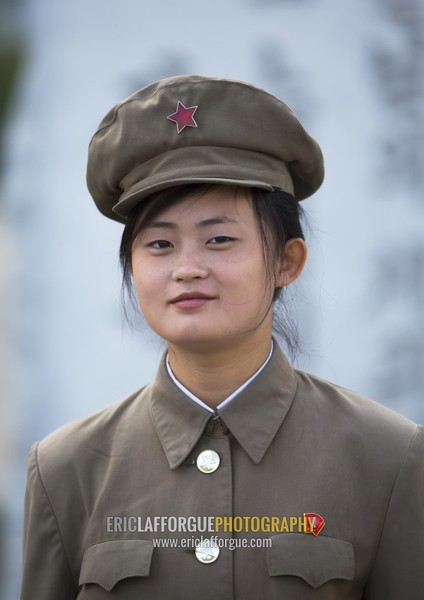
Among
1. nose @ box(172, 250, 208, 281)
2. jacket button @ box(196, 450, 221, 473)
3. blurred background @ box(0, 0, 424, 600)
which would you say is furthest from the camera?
blurred background @ box(0, 0, 424, 600)

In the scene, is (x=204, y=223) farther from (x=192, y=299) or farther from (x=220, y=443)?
(x=220, y=443)

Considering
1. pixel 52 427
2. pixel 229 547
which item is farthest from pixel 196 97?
pixel 52 427

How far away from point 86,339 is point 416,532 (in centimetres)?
200

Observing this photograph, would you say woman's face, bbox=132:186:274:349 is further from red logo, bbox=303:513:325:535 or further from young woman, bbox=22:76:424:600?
red logo, bbox=303:513:325:535

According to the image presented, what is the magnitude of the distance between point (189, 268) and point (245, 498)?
0.48 metres

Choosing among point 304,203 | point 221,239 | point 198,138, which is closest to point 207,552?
point 221,239

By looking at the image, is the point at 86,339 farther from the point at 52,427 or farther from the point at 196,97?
the point at 196,97

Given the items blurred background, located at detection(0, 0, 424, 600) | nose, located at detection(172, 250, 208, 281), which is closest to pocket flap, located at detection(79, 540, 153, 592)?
nose, located at detection(172, 250, 208, 281)

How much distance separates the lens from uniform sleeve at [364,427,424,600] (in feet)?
6.18

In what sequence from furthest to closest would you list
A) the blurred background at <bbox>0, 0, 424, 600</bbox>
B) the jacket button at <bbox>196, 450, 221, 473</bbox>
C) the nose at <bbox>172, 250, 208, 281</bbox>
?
the blurred background at <bbox>0, 0, 424, 600</bbox>, the jacket button at <bbox>196, 450, 221, 473</bbox>, the nose at <bbox>172, 250, 208, 281</bbox>

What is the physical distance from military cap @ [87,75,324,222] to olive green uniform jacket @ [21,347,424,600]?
43 centimetres

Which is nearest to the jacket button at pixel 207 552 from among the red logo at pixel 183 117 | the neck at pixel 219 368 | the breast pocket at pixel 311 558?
the breast pocket at pixel 311 558

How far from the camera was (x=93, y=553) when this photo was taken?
1919mm

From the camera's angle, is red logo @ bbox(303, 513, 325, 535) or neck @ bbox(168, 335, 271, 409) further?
neck @ bbox(168, 335, 271, 409)
